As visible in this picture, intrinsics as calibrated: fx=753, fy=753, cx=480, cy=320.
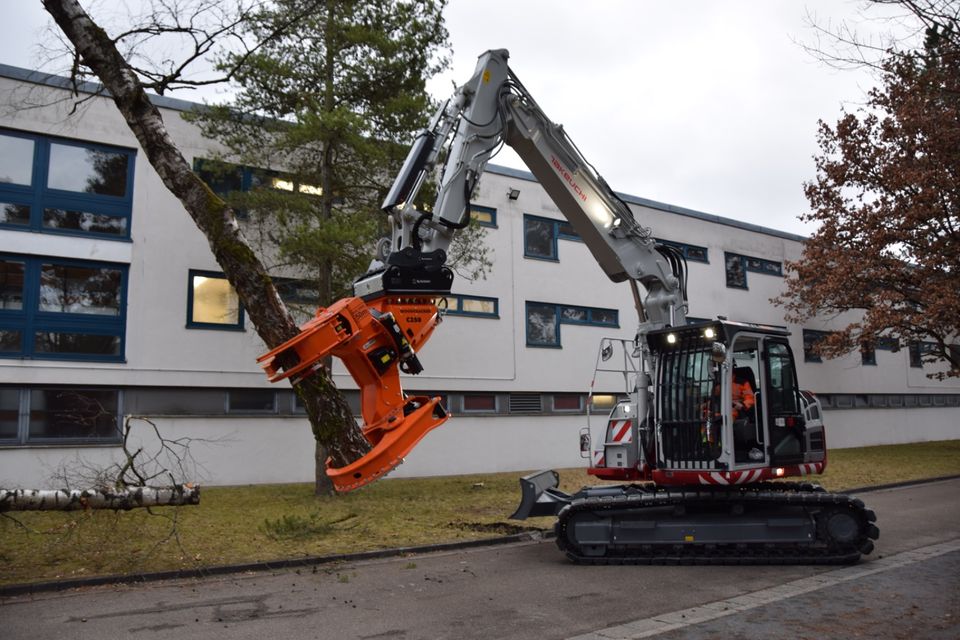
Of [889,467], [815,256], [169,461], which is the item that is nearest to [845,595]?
[169,461]

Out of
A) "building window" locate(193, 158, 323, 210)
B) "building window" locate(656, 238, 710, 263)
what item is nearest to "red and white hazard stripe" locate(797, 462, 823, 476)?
"building window" locate(193, 158, 323, 210)

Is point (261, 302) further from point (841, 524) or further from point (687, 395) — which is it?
point (841, 524)

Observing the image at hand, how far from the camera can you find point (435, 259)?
735 centimetres

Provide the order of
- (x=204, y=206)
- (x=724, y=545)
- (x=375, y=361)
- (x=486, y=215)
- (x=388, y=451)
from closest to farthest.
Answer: (x=388, y=451), (x=375, y=361), (x=724, y=545), (x=204, y=206), (x=486, y=215)

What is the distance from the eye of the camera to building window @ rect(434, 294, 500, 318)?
21016 millimetres

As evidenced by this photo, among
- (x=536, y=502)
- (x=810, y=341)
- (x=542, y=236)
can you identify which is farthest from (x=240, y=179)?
(x=810, y=341)

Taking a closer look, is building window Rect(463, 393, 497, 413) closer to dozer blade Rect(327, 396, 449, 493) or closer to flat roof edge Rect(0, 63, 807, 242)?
flat roof edge Rect(0, 63, 807, 242)

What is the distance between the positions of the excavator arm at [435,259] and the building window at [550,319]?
1208 centimetres

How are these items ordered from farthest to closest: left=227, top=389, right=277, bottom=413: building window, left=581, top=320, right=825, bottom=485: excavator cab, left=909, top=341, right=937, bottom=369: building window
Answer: left=909, top=341, right=937, bottom=369: building window < left=227, top=389, right=277, bottom=413: building window < left=581, top=320, right=825, bottom=485: excavator cab

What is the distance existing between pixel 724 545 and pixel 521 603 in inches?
122

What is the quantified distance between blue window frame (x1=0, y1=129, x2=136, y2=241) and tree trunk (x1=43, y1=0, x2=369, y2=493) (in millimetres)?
5864

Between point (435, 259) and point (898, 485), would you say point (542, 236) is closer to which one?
point (898, 485)

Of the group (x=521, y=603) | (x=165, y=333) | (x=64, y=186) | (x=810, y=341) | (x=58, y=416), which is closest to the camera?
(x=521, y=603)

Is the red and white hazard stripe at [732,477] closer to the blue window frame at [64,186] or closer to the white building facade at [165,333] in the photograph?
the white building facade at [165,333]
